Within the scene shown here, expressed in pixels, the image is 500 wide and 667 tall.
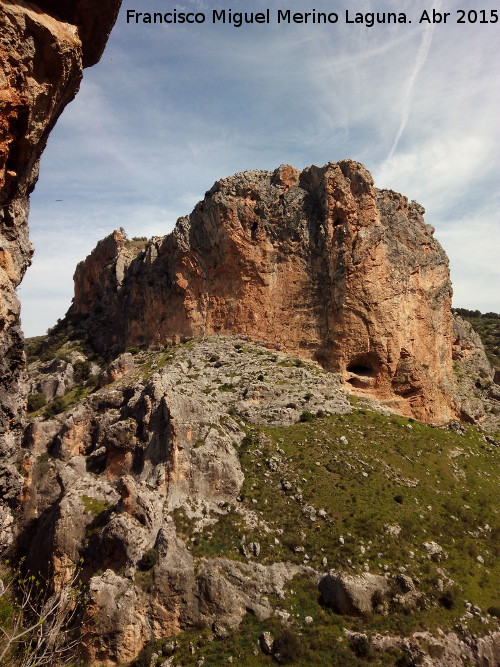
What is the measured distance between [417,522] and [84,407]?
33.1 m

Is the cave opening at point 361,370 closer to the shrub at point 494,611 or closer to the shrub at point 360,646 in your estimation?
the shrub at point 494,611

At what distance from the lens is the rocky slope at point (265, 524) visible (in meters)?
26.0

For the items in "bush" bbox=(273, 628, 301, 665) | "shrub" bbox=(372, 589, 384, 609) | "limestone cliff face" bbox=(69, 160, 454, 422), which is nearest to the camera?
"bush" bbox=(273, 628, 301, 665)

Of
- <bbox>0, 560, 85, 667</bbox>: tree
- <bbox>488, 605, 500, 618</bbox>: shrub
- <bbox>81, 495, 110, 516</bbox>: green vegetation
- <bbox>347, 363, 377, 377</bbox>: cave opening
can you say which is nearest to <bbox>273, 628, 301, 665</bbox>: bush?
<bbox>0, 560, 85, 667</bbox>: tree

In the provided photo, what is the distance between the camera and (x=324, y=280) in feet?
185

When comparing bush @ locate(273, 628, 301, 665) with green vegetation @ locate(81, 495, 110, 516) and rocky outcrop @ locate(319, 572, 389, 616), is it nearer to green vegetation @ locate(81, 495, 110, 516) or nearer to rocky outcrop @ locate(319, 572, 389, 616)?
rocky outcrop @ locate(319, 572, 389, 616)

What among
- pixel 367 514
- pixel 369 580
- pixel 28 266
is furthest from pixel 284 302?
pixel 28 266

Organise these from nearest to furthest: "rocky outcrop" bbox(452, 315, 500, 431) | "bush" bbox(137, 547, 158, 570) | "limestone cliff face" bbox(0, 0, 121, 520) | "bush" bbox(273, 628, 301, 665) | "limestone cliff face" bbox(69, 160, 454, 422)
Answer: "limestone cliff face" bbox(0, 0, 121, 520)
"bush" bbox(273, 628, 301, 665)
"bush" bbox(137, 547, 158, 570)
"limestone cliff face" bbox(69, 160, 454, 422)
"rocky outcrop" bbox(452, 315, 500, 431)

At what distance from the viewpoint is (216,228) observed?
60.1m

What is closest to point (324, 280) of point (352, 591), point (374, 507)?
point (374, 507)

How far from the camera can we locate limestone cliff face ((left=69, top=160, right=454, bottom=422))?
53.3m

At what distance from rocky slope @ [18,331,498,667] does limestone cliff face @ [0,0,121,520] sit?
1937cm

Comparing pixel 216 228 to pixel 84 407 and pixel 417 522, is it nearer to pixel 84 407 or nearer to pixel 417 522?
pixel 84 407

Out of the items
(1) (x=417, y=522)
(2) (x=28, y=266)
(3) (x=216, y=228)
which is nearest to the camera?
(2) (x=28, y=266)
